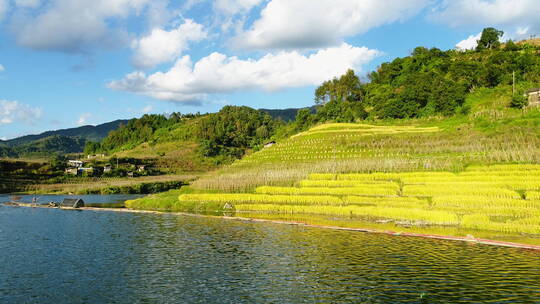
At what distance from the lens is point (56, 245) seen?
116 ft

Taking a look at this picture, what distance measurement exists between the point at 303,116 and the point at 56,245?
429 ft

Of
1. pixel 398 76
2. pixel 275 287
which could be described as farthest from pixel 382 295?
pixel 398 76

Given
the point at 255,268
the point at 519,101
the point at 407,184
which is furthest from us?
the point at 519,101

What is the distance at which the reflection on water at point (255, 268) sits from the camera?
22.2 m

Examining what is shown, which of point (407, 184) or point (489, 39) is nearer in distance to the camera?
point (407, 184)

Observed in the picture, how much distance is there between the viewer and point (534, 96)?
91438mm

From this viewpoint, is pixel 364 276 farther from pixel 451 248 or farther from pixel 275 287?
pixel 451 248

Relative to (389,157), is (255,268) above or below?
below

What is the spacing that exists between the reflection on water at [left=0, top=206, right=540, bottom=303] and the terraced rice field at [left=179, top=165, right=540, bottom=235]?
8.33m

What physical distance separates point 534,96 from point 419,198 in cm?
6347

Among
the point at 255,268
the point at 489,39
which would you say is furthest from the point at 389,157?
the point at 489,39

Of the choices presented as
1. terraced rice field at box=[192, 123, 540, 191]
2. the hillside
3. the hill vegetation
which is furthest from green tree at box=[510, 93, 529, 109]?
terraced rice field at box=[192, 123, 540, 191]

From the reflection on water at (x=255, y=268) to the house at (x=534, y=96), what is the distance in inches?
2920

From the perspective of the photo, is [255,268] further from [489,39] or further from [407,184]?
[489,39]
